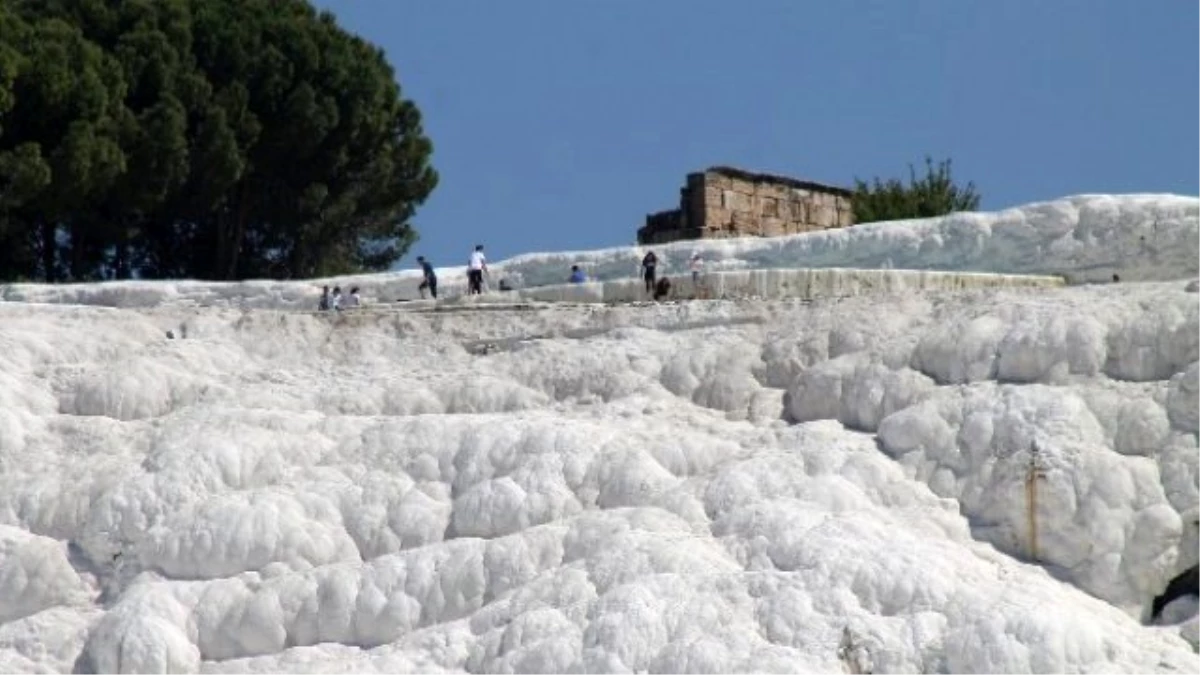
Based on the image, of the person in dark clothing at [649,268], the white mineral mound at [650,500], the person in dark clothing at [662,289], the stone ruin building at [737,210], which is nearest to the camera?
the white mineral mound at [650,500]

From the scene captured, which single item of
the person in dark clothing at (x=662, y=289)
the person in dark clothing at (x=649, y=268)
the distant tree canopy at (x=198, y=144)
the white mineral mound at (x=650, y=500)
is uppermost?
the distant tree canopy at (x=198, y=144)

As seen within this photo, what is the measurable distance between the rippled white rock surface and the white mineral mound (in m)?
0.03

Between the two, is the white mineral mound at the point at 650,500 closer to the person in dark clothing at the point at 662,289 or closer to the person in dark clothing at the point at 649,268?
the person in dark clothing at the point at 662,289

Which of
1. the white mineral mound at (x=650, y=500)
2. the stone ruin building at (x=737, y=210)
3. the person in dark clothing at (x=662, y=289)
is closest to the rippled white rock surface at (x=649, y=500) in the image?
the white mineral mound at (x=650, y=500)

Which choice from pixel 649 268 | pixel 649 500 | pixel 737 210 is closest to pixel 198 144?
pixel 737 210

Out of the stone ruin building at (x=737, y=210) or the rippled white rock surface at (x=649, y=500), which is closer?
the rippled white rock surface at (x=649, y=500)

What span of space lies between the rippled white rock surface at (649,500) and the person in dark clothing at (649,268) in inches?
169

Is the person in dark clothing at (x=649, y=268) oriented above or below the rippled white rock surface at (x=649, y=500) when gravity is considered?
above

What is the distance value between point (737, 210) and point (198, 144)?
923 centimetres

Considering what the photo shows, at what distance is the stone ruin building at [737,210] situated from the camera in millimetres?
36312

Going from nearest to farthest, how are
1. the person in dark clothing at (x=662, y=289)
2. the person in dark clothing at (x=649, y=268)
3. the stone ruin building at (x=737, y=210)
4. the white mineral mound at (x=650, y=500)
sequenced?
the white mineral mound at (x=650, y=500), the person in dark clothing at (x=662, y=289), the person in dark clothing at (x=649, y=268), the stone ruin building at (x=737, y=210)

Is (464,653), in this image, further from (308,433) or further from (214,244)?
(214,244)

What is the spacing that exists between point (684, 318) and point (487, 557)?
473 centimetres

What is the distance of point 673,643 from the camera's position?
15.5 meters
